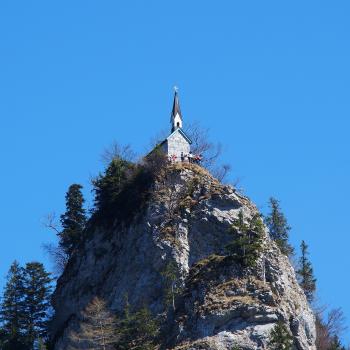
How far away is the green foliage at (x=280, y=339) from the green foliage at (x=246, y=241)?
245 inches

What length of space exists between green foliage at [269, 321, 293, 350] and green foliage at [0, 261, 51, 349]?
1952 centimetres

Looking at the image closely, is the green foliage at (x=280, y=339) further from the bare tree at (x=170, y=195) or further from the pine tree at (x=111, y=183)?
the pine tree at (x=111, y=183)

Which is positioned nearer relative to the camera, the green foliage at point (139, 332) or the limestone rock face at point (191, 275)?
the limestone rock face at point (191, 275)

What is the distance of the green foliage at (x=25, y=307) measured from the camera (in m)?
96.1

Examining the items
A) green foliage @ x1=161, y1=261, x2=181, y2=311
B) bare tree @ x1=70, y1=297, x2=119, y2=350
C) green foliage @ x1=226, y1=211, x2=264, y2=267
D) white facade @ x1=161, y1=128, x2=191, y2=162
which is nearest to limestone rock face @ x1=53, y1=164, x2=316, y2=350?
green foliage @ x1=161, y1=261, x2=181, y2=311

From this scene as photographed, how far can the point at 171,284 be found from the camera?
89.6 meters

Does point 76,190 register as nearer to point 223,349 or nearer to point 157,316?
point 157,316

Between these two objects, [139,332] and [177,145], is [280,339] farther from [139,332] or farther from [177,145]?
[177,145]

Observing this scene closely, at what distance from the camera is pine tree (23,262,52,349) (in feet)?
318

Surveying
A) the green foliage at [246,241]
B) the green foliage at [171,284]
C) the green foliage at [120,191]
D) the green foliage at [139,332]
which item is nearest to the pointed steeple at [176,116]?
the green foliage at [120,191]

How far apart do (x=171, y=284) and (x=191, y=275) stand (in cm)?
145

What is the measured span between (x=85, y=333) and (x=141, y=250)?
7535 mm

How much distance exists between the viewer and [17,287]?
98500 millimetres

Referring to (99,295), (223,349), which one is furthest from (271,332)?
(99,295)
